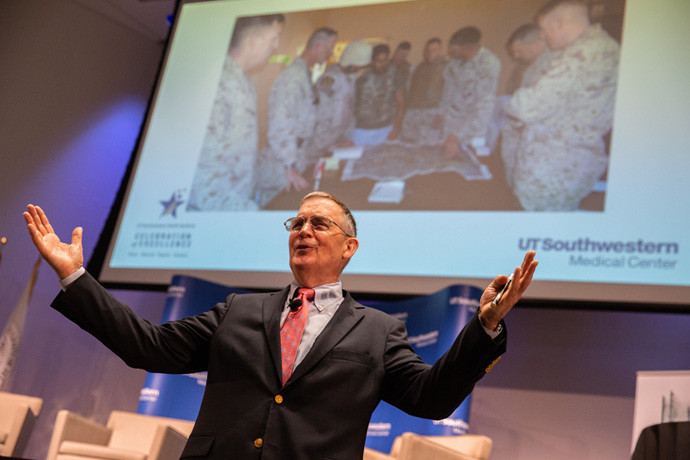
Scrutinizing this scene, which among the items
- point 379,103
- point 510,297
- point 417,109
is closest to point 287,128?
point 379,103

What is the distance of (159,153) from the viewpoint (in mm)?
5555

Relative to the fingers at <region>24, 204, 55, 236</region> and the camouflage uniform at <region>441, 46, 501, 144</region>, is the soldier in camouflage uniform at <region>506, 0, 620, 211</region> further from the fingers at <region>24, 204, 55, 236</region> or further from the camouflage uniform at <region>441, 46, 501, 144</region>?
the fingers at <region>24, 204, 55, 236</region>

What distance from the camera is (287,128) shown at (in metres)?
5.23

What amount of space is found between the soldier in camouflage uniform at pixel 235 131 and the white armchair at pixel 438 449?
90.1 inches

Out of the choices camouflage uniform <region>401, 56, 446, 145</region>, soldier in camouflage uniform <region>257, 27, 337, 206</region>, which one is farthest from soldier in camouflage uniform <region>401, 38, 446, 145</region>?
soldier in camouflage uniform <region>257, 27, 337, 206</region>

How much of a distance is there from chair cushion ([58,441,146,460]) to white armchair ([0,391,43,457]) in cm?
74

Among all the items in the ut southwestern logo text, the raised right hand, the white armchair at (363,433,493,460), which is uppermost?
the ut southwestern logo text

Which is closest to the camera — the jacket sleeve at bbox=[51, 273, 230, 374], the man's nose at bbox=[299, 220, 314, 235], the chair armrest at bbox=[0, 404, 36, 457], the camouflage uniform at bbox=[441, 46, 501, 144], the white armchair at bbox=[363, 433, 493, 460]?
the jacket sleeve at bbox=[51, 273, 230, 374]

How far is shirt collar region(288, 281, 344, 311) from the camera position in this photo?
1.96m

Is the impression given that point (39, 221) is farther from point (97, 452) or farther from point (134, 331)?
point (97, 452)

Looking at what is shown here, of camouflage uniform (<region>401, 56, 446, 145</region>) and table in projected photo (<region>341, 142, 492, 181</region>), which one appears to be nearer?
table in projected photo (<region>341, 142, 492, 181</region>)

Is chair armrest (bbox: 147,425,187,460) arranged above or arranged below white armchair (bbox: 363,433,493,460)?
below

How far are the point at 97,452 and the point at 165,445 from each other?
633mm

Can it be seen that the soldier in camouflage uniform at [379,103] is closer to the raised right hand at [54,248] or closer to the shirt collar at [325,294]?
the shirt collar at [325,294]
